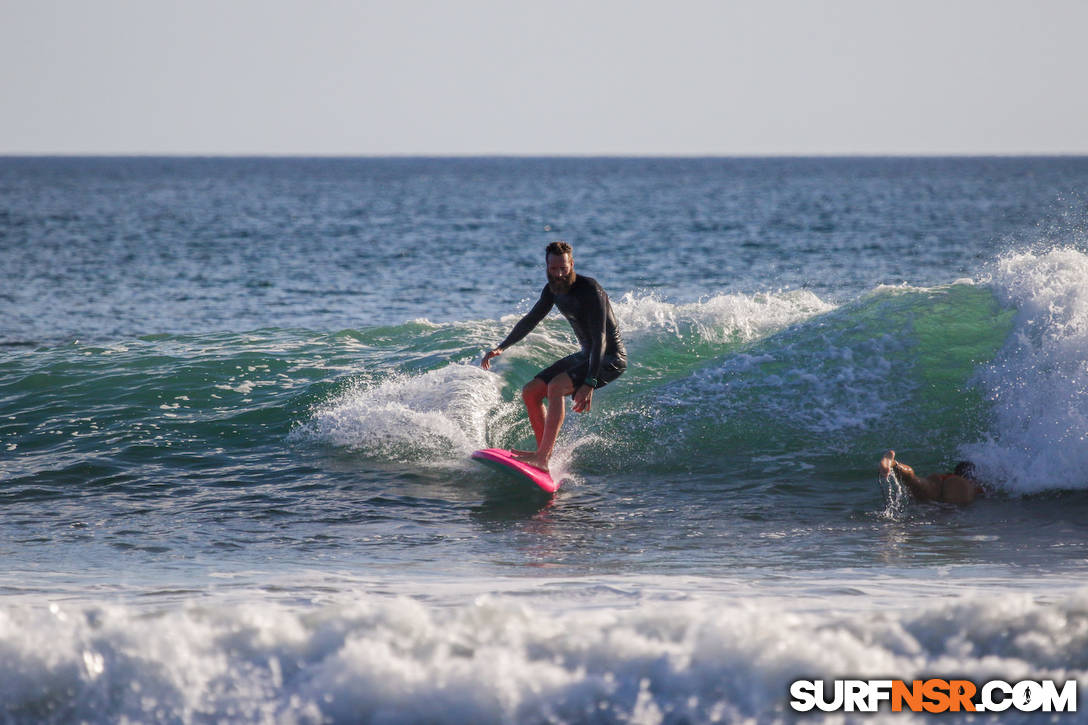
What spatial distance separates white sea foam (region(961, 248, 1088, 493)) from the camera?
341 inches

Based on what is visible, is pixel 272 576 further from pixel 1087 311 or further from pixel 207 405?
pixel 1087 311

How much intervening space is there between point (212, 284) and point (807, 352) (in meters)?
18.2

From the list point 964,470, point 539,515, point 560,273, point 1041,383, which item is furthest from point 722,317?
point 539,515

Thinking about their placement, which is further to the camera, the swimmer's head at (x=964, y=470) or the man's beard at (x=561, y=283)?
the swimmer's head at (x=964, y=470)

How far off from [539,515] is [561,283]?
1.88 meters

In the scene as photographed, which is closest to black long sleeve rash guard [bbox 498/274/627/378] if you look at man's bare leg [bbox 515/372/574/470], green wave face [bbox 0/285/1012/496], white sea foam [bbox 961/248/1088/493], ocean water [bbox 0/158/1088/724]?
man's bare leg [bbox 515/372/574/470]

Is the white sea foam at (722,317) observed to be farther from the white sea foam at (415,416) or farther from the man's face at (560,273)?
the man's face at (560,273)

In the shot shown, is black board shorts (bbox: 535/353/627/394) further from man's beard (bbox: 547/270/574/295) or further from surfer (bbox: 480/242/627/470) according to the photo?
man's beard (bbox: 547/270/574/295)

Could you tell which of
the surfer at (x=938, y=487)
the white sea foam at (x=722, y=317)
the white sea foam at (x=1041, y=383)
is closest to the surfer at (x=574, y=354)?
the surfer at (x=938, y=487)

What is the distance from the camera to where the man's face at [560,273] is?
8.21 metres

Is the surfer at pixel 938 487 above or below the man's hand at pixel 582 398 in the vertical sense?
below

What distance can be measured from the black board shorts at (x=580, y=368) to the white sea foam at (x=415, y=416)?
62.0 inches

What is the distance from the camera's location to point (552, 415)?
8594mm

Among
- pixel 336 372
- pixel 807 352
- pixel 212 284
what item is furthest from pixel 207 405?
pixel 212 284
